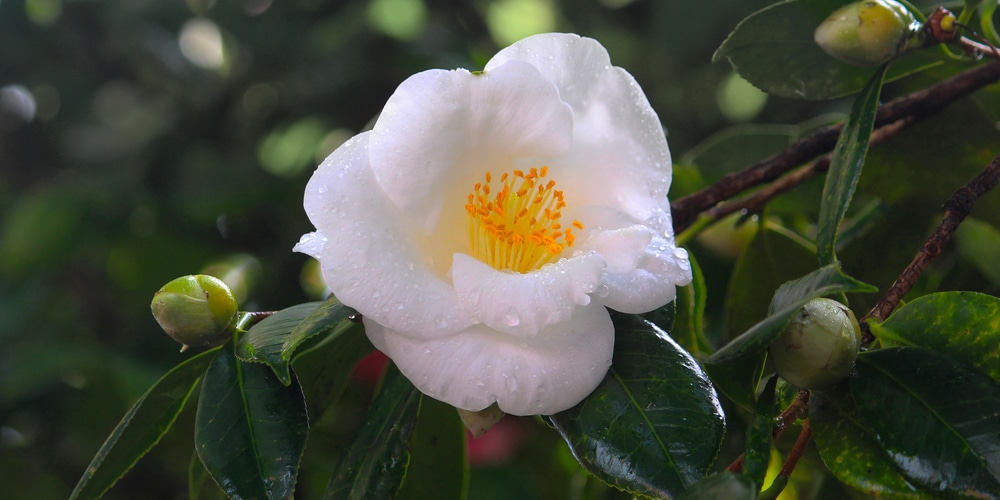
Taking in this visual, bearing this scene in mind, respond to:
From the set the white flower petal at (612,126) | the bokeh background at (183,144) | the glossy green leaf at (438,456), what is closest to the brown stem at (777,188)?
the white flower petal at (612,126)

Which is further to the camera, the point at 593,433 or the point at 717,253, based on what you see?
the point at 717,253

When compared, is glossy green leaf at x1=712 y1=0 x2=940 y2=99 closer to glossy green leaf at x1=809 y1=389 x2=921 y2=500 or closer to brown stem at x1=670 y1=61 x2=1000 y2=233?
brown stem at x1=670 y1=61 x2=1000 y2=233

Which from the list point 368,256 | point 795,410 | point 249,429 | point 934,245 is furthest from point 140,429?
point 934,245

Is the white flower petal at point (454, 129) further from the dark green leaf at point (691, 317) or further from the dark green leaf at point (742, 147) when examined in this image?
the dark green leaf at point (742, 147)

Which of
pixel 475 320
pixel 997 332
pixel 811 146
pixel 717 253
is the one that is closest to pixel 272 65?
pixel 717 253

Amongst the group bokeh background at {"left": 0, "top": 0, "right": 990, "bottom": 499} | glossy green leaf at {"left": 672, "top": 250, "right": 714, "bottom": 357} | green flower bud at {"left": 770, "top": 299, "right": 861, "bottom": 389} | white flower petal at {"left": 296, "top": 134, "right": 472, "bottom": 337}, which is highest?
white flower petal at {"left": 296, "top": 134, "right": 472, "bottom": 337}

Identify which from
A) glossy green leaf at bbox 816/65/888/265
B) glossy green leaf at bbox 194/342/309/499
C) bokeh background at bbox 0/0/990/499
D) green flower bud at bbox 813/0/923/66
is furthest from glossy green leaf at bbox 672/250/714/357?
bokeh background at bbox 0/0/990/499

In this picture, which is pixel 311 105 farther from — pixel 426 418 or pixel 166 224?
pixel 426 418
